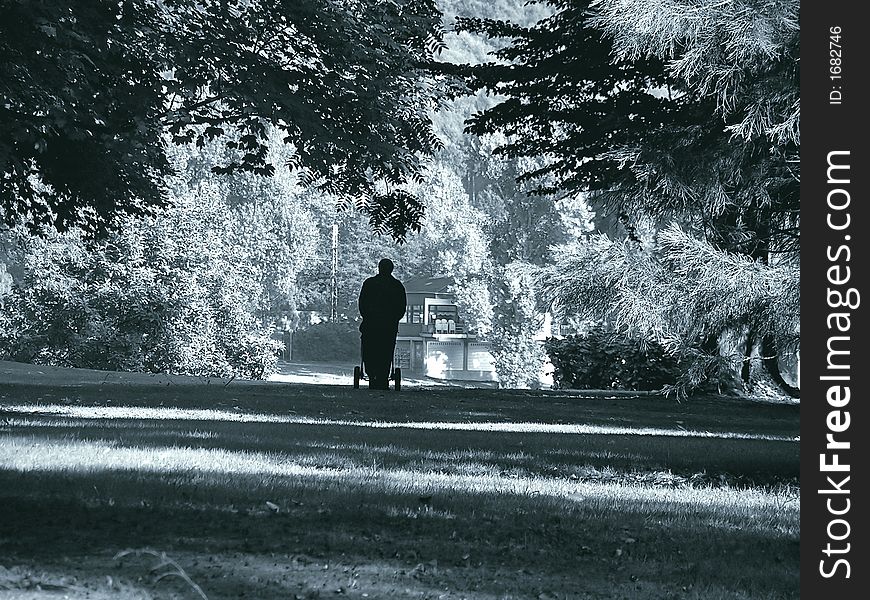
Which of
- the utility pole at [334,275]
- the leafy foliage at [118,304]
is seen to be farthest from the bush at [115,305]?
the utility pole at [334,275]

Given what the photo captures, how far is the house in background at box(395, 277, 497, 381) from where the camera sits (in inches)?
2904

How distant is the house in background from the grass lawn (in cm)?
6131

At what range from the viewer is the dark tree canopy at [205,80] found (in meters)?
11.5

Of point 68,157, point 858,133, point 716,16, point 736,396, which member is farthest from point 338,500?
point 736,396

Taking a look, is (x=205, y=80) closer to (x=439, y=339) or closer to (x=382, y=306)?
(x=382, y=306)

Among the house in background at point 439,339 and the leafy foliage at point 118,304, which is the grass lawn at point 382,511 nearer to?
the leafy foliage at point 118,304

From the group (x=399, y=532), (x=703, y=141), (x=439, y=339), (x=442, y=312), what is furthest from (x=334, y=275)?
(x=399, y=532)

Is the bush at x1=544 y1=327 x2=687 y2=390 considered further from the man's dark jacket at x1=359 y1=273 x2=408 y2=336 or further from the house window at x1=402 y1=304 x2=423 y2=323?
the house window at x1=402 y1=304 x2=423 y2=323

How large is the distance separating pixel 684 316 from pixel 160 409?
20.4ft

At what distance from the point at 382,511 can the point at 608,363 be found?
17.6 metres

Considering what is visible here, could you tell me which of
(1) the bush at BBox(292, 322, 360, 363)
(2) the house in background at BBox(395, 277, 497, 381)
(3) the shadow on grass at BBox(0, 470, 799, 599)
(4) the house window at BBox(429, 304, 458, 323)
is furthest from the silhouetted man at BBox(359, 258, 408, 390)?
(1) the bush at BBox(292, 322, 360, 363)

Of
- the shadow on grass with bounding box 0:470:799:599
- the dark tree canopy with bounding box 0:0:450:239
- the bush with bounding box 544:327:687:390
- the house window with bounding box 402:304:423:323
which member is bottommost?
the shadow on grass with bounding box 0:470:799:599

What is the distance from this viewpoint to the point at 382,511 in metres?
6.36

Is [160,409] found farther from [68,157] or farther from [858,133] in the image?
[858,133]
